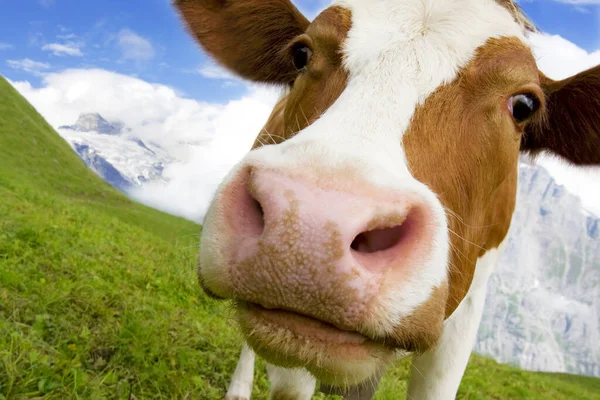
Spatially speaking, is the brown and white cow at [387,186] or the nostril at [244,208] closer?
the brown and white cow at [387,186]

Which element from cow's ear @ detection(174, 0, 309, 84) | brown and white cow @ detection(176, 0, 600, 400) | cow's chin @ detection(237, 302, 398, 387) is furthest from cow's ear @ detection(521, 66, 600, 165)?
cow's chin @ detection(237, 302, 398, 387)

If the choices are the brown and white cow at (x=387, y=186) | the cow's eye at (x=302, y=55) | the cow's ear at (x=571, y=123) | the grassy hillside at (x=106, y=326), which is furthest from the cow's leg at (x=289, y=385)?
the cow's ear at (x=571, y=123)

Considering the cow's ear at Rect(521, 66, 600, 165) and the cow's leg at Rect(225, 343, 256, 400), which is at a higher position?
the cow's ear at Rect(521, 66, 600, 165)

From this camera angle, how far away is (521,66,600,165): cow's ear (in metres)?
3.07

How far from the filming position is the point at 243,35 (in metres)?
3.85

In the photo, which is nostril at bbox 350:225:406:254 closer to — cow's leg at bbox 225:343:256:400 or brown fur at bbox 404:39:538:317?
brown fur at bbox 404:39:538:317

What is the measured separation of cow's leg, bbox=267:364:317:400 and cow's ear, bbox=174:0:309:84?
2325 mm

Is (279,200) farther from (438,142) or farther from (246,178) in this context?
(438,142)

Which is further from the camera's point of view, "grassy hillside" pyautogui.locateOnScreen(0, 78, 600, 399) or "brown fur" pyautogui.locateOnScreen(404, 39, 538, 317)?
"grassy hillside" pyautogui.locateOnScreen(0, 78, 600, 399)

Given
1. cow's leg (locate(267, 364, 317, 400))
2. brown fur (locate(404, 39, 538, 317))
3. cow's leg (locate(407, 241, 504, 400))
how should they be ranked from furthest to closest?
cow's leg (locate(267, 364, 317, 400)) → cow's leg (locate(407, 241, 504, 400)) → brown fur (locate(404, 39, 538, 317))

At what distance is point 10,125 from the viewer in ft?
171

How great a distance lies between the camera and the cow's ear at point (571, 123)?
10.1ft

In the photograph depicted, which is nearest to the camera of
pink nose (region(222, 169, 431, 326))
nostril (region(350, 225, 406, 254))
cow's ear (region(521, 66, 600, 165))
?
pink nose (region(222, 169, 431, 326))

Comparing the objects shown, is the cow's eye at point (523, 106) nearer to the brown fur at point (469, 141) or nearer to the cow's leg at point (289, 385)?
the brown fur at point (469, 141)
